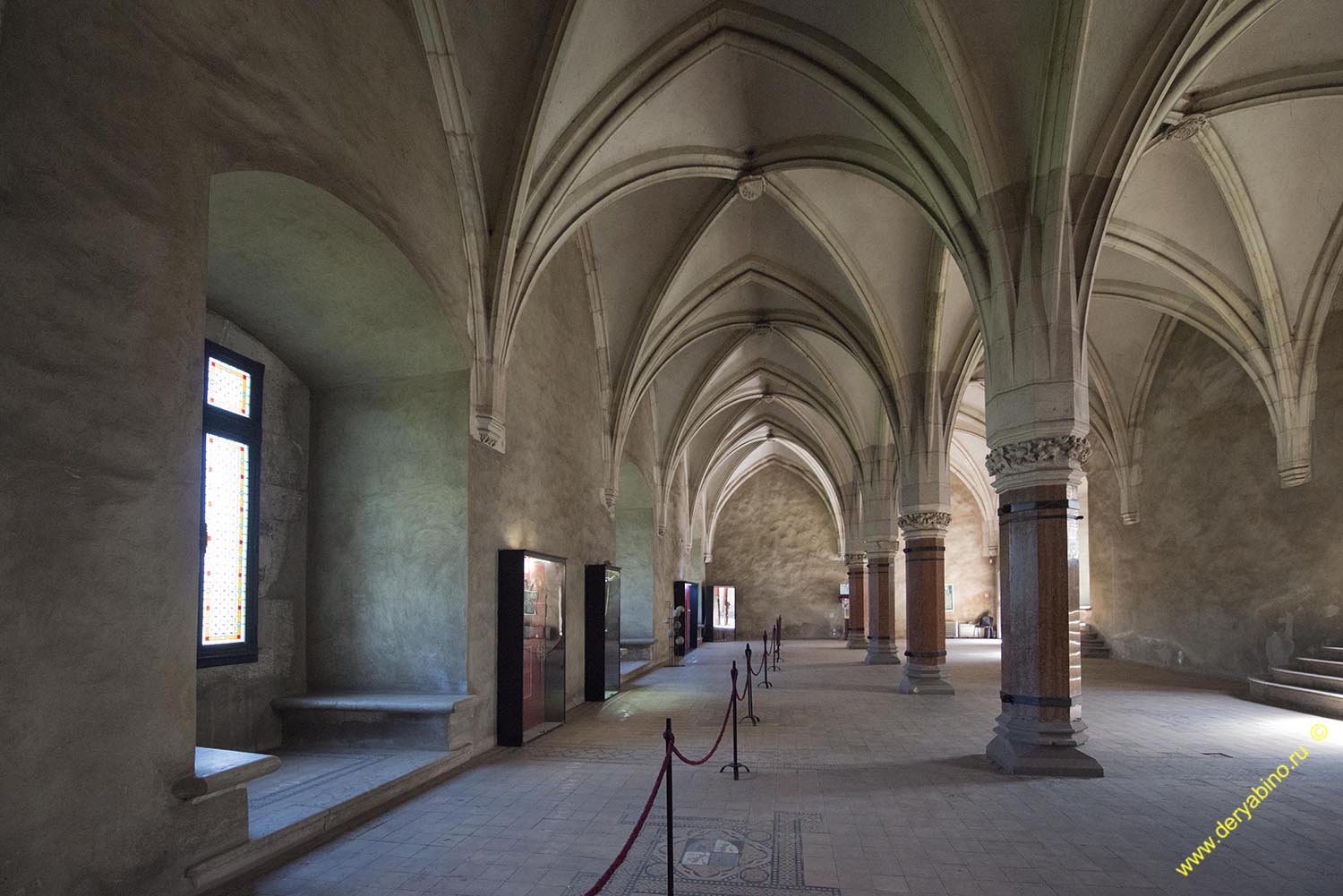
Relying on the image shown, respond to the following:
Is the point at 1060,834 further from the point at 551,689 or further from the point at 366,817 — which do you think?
the point at 551,689

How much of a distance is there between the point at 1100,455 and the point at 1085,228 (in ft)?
44.3

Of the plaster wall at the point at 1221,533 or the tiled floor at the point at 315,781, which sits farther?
the plaster wall at the point at 1221,533

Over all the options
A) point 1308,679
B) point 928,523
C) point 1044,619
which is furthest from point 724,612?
point 1044,619

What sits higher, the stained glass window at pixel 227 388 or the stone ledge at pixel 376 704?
the stained glass window at pixel 227 388

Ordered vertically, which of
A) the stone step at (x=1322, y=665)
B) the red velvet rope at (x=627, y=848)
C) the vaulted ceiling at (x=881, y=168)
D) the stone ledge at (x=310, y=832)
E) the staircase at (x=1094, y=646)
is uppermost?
the vaulted ceiling at (x=881, y=168)

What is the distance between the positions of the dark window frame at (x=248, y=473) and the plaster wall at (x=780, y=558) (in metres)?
26.0

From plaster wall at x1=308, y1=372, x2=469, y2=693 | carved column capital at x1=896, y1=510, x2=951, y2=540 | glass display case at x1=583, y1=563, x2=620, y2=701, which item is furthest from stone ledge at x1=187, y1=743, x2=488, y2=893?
carved column capital at x1=896, y1=510, x2=951, y2=540

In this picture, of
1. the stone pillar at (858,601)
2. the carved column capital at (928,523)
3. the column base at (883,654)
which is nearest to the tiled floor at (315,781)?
the carved column capital at (928,523)

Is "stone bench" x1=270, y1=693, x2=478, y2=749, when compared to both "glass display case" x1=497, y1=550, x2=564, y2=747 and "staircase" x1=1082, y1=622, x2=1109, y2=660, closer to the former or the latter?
"glass display case" x1=497, y1=550, x2=564, y2=747

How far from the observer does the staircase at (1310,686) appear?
10.1 meters

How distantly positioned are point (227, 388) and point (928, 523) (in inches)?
417

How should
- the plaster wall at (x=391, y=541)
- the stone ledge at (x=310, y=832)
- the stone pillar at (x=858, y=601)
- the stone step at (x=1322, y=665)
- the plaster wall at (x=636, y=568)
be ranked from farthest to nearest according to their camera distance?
the stone pillar at (x=858, y=601) → the plaster wall at (x=636, y=568) → the stone step at (x=1322, y=665) → the plaster wall at (x=391, y=541) → the stone ledge at (x=310, y=832)

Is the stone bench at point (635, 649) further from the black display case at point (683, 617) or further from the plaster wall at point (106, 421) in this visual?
the plaster wall at point (106, 421)

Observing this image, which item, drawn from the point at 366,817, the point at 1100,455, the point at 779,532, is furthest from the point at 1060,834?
the point at 779,532
